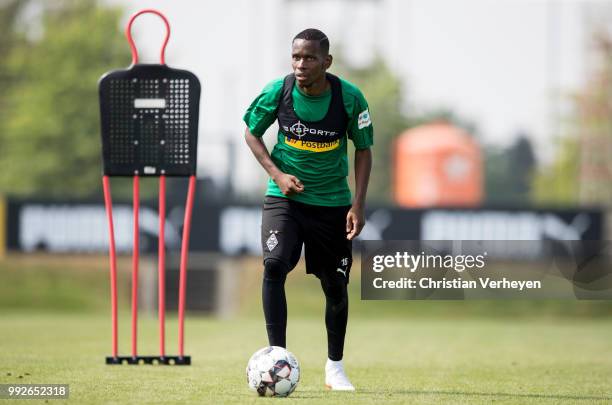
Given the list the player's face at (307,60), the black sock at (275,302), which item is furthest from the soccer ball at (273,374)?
the player's face at (307,60)

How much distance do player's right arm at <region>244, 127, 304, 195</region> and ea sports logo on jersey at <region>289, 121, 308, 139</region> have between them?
9.6 inches

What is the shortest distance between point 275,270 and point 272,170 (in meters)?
0.70

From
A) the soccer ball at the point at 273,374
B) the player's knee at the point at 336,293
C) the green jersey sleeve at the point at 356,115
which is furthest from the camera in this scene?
the player's knee at the point at 336,293

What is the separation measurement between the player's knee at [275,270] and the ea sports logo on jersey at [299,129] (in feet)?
3.01

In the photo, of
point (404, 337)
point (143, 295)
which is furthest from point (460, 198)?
point (404, 337)

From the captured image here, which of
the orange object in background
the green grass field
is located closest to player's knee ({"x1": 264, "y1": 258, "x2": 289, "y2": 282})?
the green grass field

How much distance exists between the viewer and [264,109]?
28.4 feet

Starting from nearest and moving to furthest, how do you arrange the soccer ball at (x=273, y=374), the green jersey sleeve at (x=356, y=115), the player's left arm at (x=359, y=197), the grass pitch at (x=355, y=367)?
the soccer ball at (x=273, y=374) < the grass pitch at (x=355, y=367) < the player's left arm at (x=359, y=197) < the green jersey sleeve at (x=356, y=115)

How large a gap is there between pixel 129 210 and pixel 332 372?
1771cm

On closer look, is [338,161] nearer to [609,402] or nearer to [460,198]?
[609,402]

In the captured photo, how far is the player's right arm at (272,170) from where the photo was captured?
841cm

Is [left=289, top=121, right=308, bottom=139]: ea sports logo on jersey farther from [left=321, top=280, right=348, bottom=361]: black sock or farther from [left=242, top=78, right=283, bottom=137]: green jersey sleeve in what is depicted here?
[left=321, top=280, right=348, bottom=361]: black sock

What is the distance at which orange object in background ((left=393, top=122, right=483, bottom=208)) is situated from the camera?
130 feet

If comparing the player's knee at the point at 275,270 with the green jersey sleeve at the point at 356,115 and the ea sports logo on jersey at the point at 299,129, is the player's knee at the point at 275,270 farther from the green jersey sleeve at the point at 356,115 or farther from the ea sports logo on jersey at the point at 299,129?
the green jersey sleeve at the point at 356,115
